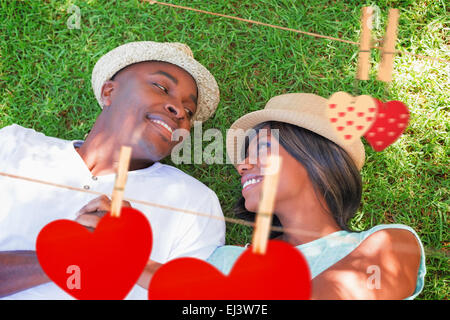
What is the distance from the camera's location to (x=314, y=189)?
217 centimetres

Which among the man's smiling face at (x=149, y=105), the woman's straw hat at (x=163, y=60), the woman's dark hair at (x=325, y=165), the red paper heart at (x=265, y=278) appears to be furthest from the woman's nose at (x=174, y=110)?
the red paper heart at (x=265, y=278)

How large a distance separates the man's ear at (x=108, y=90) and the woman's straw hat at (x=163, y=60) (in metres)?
0.04

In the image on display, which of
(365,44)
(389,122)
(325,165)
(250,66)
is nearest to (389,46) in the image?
(365,44)

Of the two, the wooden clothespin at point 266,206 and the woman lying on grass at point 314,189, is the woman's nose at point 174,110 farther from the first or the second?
the wooden clothespin at point 266,206

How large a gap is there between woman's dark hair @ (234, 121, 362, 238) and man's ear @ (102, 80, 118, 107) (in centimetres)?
104

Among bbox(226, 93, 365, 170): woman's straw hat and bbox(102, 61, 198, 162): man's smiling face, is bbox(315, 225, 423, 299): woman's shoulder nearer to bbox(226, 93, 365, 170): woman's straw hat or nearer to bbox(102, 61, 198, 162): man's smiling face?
bbox(226, 93, 365, 170): woman's straw hat

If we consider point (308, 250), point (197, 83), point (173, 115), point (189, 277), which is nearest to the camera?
point (189, 277)

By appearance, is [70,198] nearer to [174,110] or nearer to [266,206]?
[174,110]

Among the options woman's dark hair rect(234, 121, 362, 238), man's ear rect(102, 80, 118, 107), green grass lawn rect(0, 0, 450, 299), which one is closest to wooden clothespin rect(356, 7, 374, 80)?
woman's dark hair rect(234, 121, 362, 238)

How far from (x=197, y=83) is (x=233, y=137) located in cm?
41

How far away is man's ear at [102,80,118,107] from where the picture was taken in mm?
2469

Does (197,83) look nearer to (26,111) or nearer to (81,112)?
(81,112)

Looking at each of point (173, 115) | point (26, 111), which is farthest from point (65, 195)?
point (26, 111)

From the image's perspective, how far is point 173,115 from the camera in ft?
7.63
